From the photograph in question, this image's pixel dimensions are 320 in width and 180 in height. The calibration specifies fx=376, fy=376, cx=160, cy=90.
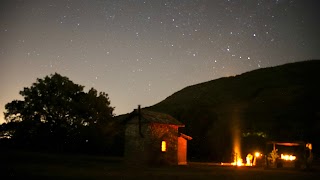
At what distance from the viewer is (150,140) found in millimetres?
37781

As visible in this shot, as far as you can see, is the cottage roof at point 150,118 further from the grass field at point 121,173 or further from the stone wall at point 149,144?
the grass field at point 121,173

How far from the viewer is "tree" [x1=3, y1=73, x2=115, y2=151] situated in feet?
183

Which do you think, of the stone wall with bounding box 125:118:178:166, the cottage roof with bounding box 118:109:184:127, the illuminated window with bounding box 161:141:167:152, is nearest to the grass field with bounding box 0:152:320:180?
the stone wall with bounding box 125:118:178:166

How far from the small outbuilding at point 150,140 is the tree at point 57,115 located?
18976 mm

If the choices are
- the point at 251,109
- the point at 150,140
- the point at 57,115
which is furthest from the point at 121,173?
the point at 251,109

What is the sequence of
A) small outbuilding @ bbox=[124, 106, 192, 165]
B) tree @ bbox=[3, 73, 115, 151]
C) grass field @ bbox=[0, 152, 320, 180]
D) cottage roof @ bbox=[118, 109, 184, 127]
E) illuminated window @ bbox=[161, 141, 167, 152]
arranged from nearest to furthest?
grass field @ bbox=[0, 152, 320, 180] < small outbuilding @ bbox=[124, 106, 192, 165] < cottage roof @ bbox=[118, 109, 184, 127] < illuminated window @ bbox=[161, 141, 167, 152] < tree @ bbox=[3, 73, 115, 151]

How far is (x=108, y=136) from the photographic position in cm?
5738

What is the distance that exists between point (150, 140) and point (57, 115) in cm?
2355

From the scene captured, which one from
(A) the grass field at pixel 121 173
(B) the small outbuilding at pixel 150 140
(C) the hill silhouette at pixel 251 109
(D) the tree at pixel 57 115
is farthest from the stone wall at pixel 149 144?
(D) the tree at pixel 57 115

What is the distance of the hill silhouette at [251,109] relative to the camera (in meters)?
56.8

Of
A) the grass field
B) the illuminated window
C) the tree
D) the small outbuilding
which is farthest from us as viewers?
the tree

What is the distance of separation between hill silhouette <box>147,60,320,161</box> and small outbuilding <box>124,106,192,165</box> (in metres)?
13.7

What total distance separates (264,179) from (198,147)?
32897 mm

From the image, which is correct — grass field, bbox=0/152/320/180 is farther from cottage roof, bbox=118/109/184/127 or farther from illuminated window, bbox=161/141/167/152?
illuminated window, bbox=161/141/167/152
